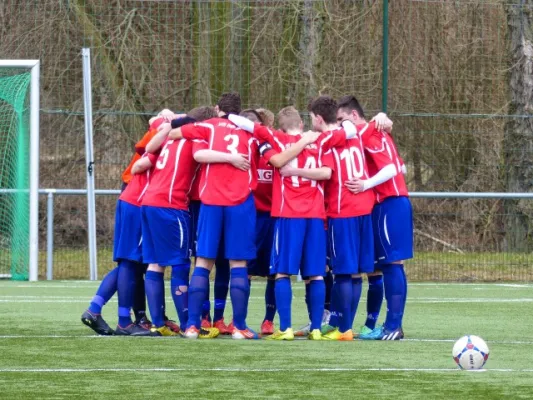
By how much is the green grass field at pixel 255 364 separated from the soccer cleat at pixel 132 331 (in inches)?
9.2

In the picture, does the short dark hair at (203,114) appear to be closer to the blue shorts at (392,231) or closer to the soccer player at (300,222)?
the soccer player at (300,222)

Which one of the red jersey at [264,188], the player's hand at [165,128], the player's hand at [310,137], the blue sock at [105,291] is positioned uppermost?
the player's hand at [165,128]

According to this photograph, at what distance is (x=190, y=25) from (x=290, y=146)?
724 cm

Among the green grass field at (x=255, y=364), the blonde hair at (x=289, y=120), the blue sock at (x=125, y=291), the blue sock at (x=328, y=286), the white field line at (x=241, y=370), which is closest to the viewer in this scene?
the green grass field at (x=255, y=364)

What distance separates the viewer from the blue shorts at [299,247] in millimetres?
8602

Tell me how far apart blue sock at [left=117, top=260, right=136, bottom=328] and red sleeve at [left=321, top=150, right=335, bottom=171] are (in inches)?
63.6

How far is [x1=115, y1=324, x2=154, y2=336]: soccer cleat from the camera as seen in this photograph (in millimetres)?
8836

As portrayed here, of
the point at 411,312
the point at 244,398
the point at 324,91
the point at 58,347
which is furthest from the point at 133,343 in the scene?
the point at 324,91

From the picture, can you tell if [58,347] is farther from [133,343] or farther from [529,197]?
[529,197]

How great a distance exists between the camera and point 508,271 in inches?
605

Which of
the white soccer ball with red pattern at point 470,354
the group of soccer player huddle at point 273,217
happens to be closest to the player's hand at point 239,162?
the group of soccer player huddle at point 273,217

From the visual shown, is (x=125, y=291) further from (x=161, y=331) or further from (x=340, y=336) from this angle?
(x=340, y=336)

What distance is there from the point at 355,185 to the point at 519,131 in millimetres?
7381

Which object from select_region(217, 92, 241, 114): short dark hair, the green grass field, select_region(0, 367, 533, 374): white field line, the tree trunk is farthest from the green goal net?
select_region(0, 367, 533, 374): white field line
